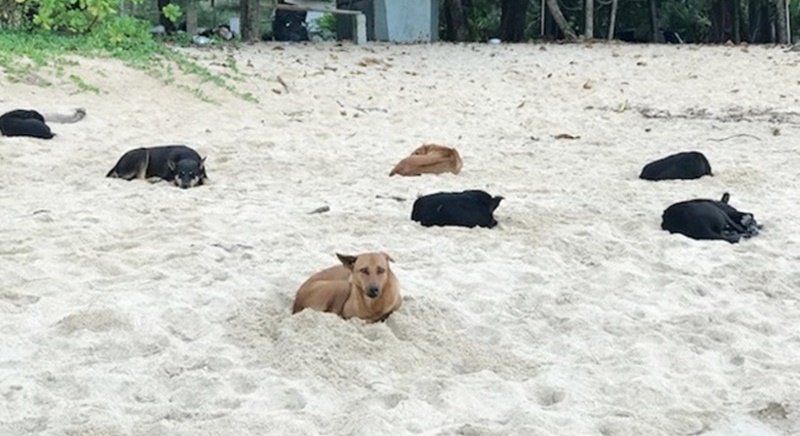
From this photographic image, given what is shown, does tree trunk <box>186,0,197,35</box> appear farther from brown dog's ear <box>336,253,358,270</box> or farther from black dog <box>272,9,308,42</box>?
brown dog's ear <box>336,253,358,270</box>

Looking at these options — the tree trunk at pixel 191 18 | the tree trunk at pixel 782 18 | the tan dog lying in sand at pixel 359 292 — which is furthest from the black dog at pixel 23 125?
the tree trunk at pixel 782 18

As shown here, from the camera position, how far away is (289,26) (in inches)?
997

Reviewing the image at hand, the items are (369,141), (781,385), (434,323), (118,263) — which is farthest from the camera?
(369,141)

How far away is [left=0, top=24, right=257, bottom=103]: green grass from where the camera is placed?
12984 mm

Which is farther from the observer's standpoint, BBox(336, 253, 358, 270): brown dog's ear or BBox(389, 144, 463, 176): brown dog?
BBox(389, 144, 463, 176): brown dog

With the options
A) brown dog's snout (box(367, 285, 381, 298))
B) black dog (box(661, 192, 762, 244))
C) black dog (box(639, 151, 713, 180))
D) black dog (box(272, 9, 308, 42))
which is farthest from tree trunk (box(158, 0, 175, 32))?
brown dog's snout (box(367, 285, 381, 298))

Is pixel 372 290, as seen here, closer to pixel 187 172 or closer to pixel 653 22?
pixel 187 172

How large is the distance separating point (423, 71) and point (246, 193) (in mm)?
9462

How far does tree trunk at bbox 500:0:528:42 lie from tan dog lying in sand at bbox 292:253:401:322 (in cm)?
2337

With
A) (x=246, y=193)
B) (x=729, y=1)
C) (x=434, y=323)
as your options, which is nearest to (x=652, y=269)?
(x=434, y=323)

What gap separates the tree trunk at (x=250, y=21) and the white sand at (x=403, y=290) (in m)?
9.20

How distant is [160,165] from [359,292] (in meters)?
4.51

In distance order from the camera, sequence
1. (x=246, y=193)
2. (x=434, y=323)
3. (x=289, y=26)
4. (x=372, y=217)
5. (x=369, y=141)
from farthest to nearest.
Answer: (x=289, y=26) < (x=369, y=141) < (x=246, y=193) < (x=372, y=217) < (x=434, y=323)

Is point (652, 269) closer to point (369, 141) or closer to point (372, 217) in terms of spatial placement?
point (372, 217)
